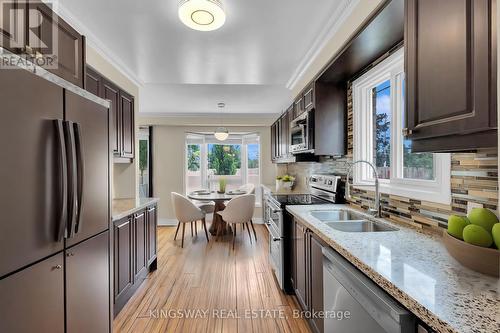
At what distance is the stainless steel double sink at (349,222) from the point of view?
1.82 metres

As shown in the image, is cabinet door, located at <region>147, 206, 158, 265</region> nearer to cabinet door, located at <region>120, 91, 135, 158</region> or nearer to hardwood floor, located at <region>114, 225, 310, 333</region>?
hardwood floor, located at <region>114, 225, 310, 333</region>

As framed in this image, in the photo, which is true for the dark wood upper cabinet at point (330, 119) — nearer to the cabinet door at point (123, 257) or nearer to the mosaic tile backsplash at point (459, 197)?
the mosaic tile backsplash at point (459, 197)

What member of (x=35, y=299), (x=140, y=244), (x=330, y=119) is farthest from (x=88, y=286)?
(x=330, y=119)

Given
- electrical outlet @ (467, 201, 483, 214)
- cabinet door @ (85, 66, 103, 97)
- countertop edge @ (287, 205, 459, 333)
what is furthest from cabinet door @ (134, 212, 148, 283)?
electrical outlet @ (467, 201, 483, 214)

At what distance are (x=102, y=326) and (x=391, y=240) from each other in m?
1.85

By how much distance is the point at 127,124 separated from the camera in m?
3.08

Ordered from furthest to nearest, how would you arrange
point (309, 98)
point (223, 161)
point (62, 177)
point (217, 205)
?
1. point (223, 161)
2. point (217, 205)
3. point (309, 98)
4. point (62, 177)

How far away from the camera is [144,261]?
283 centimetres

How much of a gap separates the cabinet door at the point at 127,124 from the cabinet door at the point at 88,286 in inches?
61.5

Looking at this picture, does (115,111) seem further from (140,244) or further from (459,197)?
(459,197)

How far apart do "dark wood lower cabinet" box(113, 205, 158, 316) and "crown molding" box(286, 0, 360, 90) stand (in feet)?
7.86

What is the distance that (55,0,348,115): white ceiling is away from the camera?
6.04 feet

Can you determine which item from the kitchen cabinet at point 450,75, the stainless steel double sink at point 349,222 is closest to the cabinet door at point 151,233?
the stainless steel double sink at point 349,222

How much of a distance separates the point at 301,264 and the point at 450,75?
5.59 ft
